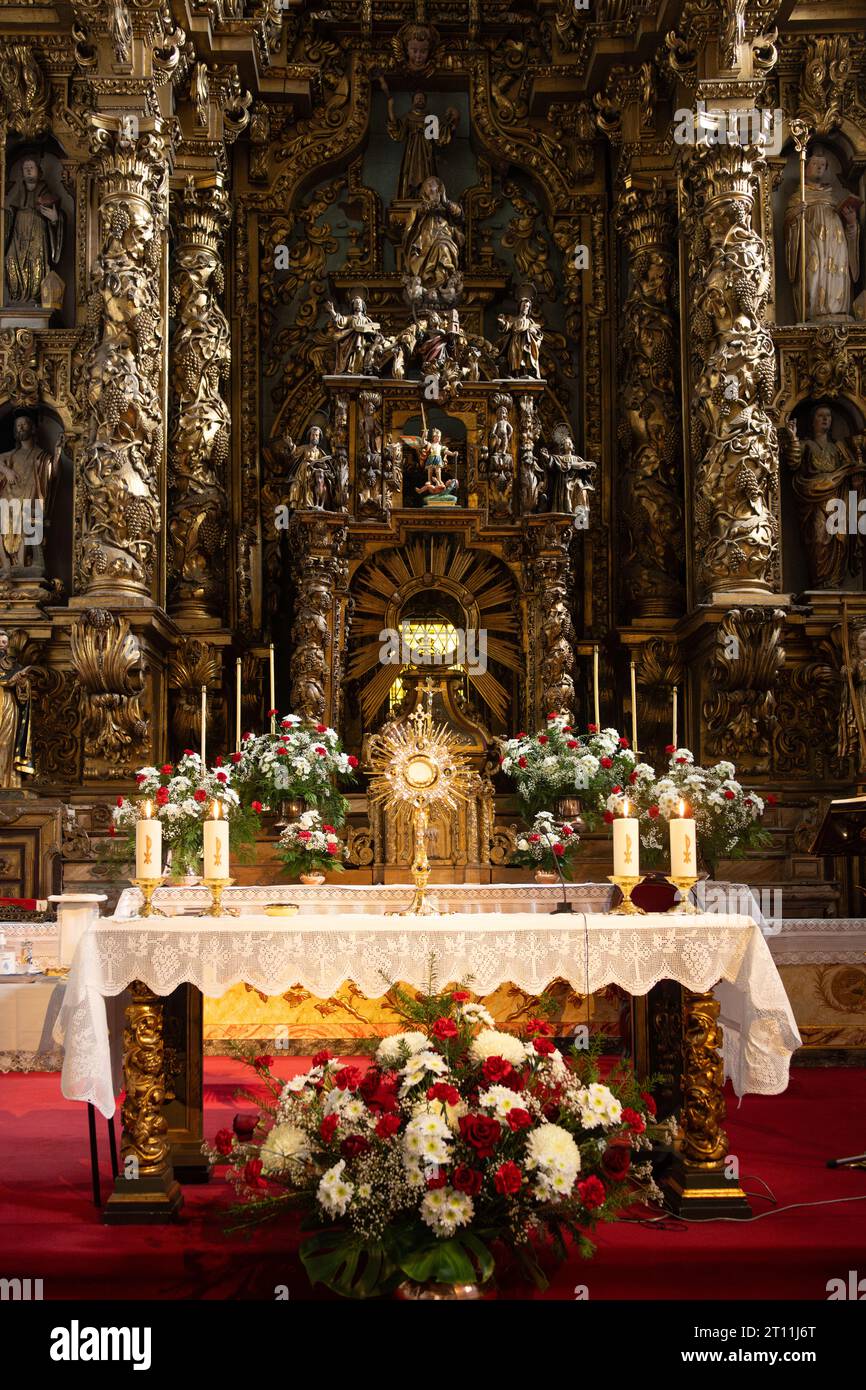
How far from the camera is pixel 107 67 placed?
11.7 metres

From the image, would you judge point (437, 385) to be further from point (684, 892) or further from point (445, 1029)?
point (445, 1029)

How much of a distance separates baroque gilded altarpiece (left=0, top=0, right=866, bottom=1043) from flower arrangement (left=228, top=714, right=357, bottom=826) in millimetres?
413

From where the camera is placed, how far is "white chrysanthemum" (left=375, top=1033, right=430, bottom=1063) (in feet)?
15.5

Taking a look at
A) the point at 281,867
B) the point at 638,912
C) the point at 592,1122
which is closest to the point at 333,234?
the point at 281,867

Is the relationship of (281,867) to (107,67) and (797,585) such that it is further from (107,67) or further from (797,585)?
(107,67)

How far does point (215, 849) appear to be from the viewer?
5973 millimetres

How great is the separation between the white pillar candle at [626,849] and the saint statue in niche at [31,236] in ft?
29.0

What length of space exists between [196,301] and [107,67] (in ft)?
6.53

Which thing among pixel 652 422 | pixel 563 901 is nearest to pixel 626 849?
pixel 563 901

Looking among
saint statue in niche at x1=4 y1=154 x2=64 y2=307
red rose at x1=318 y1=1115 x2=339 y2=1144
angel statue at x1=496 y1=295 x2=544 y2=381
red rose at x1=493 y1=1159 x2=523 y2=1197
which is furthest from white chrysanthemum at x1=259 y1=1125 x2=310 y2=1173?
saint statue in niche at x1=4 y1=154 x2=64 y2=307

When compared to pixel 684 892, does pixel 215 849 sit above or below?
above

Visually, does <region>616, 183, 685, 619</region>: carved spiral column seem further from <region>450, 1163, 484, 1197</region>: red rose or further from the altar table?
<region>450, 1163, 484, 1197</region>: red rose

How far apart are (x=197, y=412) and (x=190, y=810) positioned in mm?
4782

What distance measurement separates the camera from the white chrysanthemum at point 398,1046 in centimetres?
471
